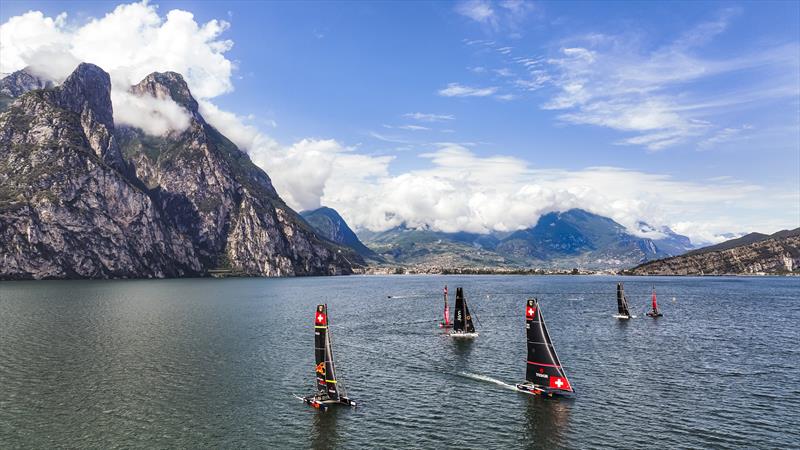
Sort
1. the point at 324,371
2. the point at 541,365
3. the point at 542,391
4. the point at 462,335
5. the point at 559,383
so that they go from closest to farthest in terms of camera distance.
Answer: the point at 324,371 → the point at 542,391 → the point at 559,383 → the point at 541,365 → the point at 462,335

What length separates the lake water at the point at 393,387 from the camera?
5334cm

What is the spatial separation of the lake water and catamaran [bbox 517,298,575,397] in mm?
2042

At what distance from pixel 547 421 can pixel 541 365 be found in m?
10.8

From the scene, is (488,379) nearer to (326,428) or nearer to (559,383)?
(559,383)

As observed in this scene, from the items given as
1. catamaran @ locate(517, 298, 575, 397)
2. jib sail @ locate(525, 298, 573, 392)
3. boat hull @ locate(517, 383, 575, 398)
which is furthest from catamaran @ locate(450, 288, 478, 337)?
jib sail @ locate(525, 298, 573, 392)

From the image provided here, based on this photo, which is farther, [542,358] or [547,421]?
[542,358]

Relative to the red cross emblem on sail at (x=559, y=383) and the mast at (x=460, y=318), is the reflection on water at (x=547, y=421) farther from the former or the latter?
the mast at (x=460, y=318)

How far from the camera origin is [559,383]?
218 feet

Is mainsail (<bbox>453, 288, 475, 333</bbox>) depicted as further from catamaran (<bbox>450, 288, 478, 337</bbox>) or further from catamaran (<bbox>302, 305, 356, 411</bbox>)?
catamaran (<bbox>302, 305, 356, 411</bbox>)

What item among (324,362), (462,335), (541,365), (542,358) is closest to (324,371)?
(324,362)

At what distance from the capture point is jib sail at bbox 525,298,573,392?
2623 inches

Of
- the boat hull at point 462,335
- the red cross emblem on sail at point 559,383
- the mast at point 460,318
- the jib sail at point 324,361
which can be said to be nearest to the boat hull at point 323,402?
the jib sail at point 324,361

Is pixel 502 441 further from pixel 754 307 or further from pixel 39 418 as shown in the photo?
pixel 754 307

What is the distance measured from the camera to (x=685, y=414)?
59531 millimetres
